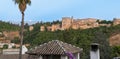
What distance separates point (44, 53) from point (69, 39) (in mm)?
39269

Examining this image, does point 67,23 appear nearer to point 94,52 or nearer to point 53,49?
point 53,49

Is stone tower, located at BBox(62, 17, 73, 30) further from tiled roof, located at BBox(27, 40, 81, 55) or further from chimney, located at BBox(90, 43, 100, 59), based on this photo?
chimney, located at BBox(90, 43, 100, 59)

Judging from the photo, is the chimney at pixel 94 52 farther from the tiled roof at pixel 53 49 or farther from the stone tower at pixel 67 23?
the stone tower at pixel 67 23

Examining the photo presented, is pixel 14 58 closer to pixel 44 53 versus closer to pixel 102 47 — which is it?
pixel 44 53

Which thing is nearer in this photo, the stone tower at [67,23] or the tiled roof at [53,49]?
the tiled roof at [53,49]

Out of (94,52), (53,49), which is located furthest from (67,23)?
(94,52)

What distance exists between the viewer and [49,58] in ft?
74.6

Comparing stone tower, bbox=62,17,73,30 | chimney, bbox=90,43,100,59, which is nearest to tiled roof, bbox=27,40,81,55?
chimney, bbox=90,43,100,59

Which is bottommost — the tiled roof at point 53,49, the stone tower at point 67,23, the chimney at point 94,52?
the tiled roof at point 53,49

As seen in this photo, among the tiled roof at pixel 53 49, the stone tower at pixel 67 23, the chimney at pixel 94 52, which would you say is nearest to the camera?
the chimney at pixel 94 52

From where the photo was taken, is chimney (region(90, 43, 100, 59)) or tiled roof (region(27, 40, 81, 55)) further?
tiled roof (region(27, 40, 81, 55))

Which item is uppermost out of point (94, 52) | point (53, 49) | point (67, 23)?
point (67, 23)

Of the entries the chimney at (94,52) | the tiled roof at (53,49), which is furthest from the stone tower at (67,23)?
the chimney at (94,52)

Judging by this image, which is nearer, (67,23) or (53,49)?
(53,49)
